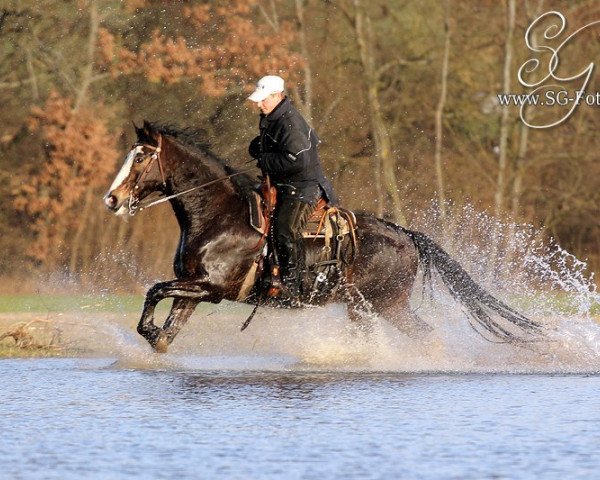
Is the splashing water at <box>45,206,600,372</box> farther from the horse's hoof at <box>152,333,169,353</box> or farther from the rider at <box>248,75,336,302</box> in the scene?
the rider at <box>248,75,336,302</box>

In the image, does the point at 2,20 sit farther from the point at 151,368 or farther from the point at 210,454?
the point at 210,454

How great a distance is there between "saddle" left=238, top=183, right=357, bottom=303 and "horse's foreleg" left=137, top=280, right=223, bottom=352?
1.59 ft

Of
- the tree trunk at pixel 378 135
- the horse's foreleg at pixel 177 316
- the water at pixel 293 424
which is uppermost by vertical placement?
the tree trunk at pixel 378 135

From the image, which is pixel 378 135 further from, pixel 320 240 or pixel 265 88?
pixel 265 88

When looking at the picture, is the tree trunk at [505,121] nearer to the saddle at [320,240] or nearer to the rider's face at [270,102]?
the saddle at [320,240]

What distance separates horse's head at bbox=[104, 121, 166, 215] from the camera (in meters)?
13.4

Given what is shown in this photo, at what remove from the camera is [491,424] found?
9797 millimetres

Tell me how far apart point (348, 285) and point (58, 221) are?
14.7m

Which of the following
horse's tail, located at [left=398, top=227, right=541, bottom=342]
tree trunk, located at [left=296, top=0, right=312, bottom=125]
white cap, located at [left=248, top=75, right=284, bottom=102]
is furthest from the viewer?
tree trunk, located at [left=296, top=0, right=312, bottom=125]

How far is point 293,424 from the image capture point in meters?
9.73

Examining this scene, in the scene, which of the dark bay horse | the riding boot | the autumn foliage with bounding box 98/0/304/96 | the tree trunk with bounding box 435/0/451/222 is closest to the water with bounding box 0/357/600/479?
the dark bay horse

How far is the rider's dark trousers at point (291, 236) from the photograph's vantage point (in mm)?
13562

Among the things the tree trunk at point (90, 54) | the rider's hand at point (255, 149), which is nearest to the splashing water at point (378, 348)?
the rider's hand at point (255, 149)

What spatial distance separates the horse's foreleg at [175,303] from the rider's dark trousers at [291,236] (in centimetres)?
69
